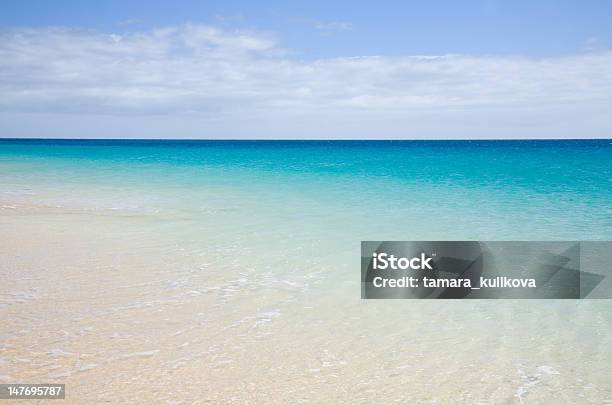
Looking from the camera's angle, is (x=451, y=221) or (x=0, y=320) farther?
(x=451, y=221)

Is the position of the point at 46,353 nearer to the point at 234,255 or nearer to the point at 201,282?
the point at 201,282

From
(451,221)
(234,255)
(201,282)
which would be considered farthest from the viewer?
(451,221)

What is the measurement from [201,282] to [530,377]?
4043mm

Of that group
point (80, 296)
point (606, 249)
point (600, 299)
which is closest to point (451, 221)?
point (606, 249)

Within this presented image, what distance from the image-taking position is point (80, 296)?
5.77 meters

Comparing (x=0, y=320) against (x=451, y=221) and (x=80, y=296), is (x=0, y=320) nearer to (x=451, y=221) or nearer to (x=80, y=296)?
(x=80, y=296)

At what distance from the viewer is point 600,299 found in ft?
19.8

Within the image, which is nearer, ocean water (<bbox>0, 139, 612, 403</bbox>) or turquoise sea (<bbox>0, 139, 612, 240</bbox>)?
ocean water (<bbox>0, 139, 612, 403</bbox>)

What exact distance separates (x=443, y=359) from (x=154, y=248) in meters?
5.58

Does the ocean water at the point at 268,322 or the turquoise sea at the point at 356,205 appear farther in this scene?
the turquoise sea at the point at 356,205

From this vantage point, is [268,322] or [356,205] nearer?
[268,322]

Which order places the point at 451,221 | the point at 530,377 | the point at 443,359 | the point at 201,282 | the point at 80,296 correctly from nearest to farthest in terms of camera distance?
the point at 530,377 → the point at 443,359 → the point at 80,296 → the point at 201,282 → the point at 451,221

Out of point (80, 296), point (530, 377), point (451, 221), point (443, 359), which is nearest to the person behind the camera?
point (530, 377)

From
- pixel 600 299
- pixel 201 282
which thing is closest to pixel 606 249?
pixel 600 299
